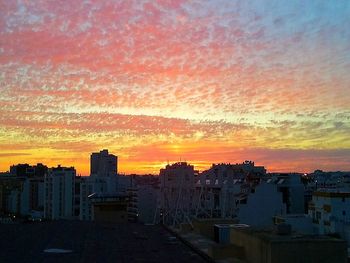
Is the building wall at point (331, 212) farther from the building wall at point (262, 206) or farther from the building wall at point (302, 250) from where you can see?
the building wall at point (302, 250)

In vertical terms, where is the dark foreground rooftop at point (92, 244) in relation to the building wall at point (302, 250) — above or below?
below

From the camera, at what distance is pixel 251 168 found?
117 m

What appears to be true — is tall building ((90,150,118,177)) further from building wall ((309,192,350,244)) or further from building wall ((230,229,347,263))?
building wall ((230,229,347,263))

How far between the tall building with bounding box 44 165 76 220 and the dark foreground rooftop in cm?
7751

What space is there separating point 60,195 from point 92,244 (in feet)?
308

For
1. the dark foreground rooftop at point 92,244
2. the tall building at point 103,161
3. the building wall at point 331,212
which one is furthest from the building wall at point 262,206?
the tall building at point 103,161

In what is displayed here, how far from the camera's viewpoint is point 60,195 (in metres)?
124

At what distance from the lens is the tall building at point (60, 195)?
12200 cm

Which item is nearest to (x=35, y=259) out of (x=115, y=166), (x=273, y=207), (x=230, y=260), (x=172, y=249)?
(x=172, y=249)

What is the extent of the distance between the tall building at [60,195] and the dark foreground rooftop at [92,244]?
254ft

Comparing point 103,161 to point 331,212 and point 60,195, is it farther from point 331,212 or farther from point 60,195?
point 331,212

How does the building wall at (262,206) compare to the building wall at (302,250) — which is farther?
the building wall at (262,206)

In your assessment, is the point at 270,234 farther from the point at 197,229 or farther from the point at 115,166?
the point at 115,166

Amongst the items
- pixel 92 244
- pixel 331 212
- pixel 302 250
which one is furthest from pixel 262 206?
pixel 302 250
